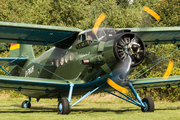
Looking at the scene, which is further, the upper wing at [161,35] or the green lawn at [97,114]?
the upper wing at [161,35]

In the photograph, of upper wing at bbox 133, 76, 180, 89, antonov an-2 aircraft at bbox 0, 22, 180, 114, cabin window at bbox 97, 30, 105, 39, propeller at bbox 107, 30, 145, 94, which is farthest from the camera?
upper wing at bbox 133, 76, 180, 89

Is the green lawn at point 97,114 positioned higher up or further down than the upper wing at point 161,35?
further down

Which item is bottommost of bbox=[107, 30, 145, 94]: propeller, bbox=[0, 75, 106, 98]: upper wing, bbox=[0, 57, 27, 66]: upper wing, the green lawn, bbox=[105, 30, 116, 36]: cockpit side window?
the green lawn

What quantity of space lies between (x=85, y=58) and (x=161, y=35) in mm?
4218

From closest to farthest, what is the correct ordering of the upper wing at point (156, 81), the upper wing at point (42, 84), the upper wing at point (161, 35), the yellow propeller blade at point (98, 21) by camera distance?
1. the yellow propeller blade at point (98, 21)
2. the upper wing at point (42, 84)
3. the upper wing at point (156, 81)
4. the upper wing at point (161, 35)

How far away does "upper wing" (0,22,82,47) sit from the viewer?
9.92 m

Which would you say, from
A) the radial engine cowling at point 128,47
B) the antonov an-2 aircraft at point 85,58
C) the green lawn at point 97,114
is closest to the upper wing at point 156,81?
the antonov an-2 aircraft at point 85,58

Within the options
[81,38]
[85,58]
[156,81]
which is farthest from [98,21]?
[156,81]

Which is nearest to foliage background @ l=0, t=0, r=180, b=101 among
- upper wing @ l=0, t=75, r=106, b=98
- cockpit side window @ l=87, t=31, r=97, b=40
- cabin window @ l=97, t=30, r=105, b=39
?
upper wing @ l=0, t=75, r=106, b=98

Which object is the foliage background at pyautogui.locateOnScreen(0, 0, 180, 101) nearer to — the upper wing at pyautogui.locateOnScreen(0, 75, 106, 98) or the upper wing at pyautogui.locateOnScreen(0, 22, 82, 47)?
the upper wing at pyautogui.locateOnScreen(0, 22, 82, 47)

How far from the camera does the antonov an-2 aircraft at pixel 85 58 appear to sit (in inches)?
316

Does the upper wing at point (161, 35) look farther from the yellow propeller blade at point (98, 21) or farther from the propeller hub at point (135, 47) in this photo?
the propeller hub at point (135, 47)

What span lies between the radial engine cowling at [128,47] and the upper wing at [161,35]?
2364 millimetres

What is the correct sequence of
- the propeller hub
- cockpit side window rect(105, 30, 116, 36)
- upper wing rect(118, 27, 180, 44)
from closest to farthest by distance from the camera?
Result: the propeller hub < cockpit side window rect(105, 30, 116, 36) < upper wing rect(118, 27, 180, 44)
